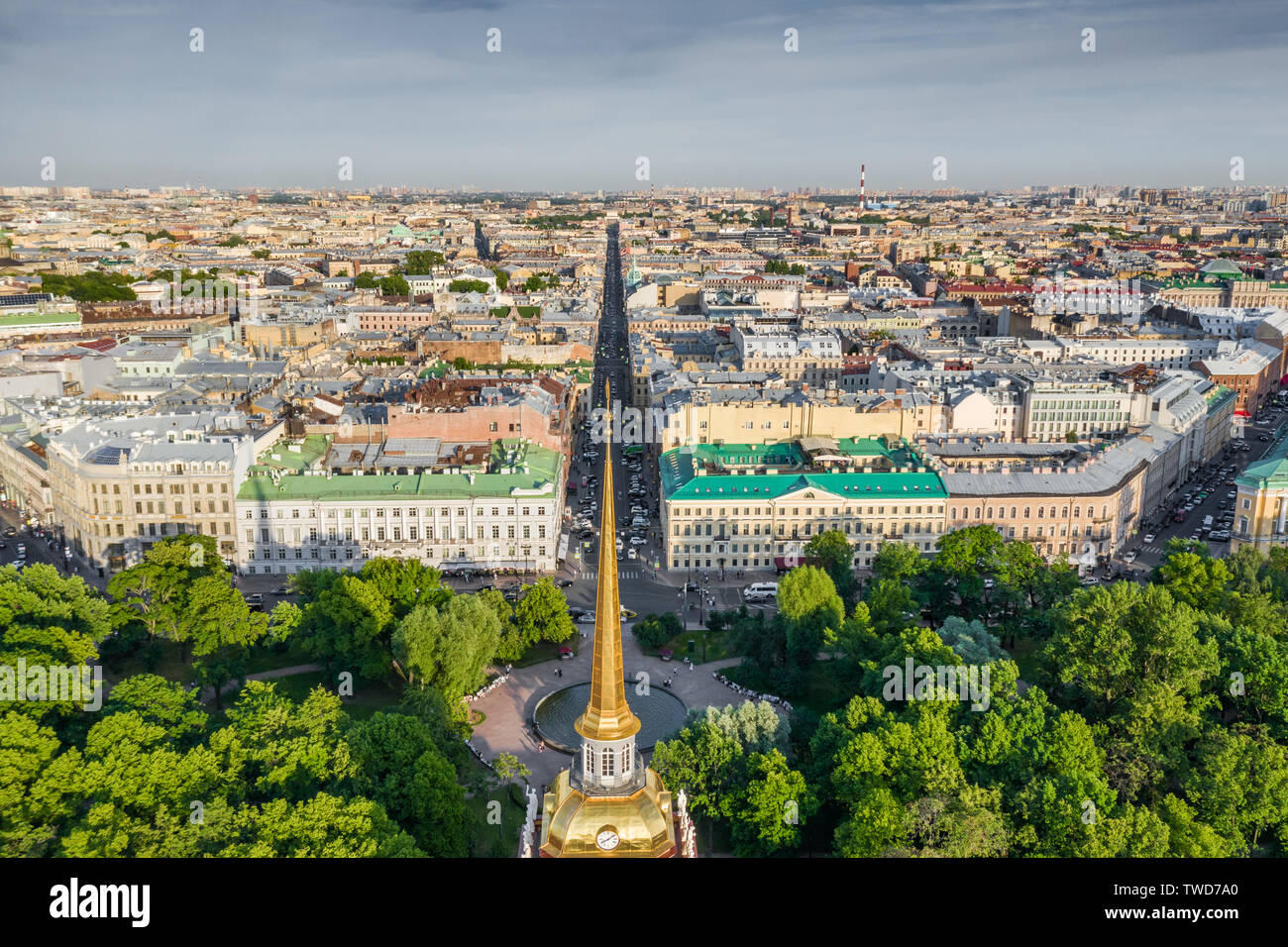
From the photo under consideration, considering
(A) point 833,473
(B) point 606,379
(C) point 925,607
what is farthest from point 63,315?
(C) point 925,607

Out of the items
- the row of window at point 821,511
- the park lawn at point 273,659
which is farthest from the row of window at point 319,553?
the row of window at point 821,511

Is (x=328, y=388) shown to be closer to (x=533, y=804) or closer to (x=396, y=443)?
(x=396, y=443)

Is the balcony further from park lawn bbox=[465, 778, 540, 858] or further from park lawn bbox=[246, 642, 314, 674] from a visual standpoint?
park lawn bbox=[246, 642, 314, 674]
